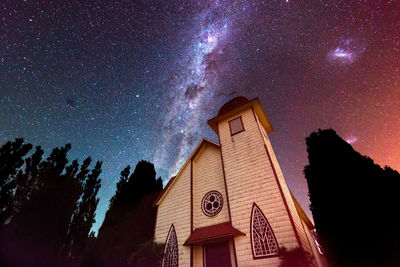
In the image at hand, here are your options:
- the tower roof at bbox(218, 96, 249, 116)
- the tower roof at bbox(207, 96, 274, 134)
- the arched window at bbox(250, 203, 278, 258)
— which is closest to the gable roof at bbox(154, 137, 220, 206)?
the tower roof at bbox(207, 96, 274, 134)

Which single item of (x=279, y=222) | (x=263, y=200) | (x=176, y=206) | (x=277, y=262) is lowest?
(x=277, y=262)

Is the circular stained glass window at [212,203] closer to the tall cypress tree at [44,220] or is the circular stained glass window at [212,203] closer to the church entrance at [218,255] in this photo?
the church entrance at [218,255]

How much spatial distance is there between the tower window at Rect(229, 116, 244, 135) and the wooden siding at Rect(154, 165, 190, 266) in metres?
4.94

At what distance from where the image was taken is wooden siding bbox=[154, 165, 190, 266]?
1128 cm

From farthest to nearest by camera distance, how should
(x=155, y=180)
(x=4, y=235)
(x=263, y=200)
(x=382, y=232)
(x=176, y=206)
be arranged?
(x=155, y=180) < (x=176, y=206) < (x=4, y=235) < (x=263, y=200) < (x=382, y=232)

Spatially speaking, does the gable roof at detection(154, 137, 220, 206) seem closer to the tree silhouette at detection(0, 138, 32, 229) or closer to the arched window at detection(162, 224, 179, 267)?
the arched window at detection(162, 224, 179, 267)

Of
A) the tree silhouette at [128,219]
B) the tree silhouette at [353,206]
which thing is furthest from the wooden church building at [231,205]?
the tree silhouette at [128,219]

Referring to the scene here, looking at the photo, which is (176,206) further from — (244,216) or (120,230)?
(120,230)

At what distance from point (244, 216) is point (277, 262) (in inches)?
99.5

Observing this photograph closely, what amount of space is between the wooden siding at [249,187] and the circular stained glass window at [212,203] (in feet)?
4.15

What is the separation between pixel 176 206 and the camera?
43.1ft

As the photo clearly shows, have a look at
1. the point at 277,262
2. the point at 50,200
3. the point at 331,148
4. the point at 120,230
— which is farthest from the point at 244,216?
the point at 50,200

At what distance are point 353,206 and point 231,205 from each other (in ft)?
19.8

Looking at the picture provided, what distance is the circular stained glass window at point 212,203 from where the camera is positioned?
11781 mm
